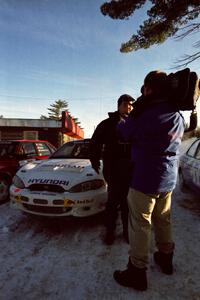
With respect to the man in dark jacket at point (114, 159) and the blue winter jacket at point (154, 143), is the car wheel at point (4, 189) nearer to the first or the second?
the man in dark jacket at point (114, 159)

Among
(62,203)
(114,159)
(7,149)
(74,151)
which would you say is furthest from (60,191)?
(7,149)

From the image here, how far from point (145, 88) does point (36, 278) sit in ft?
7.25

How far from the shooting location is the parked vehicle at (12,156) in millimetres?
5330

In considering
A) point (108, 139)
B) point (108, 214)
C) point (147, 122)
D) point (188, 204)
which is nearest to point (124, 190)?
point (108, 214)

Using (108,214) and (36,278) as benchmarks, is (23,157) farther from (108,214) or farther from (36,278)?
(36,278)

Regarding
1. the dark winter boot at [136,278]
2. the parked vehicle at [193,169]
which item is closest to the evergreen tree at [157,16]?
the parked vehicle at [193,169]

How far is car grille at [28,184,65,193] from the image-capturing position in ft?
11.8

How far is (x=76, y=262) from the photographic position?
2.78 m

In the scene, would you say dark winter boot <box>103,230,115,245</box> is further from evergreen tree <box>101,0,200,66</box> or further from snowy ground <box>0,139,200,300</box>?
evergreen tree <box>101,0,200,66</box>

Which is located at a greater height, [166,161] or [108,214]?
[166,161]

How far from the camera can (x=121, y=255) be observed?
9.59 feet

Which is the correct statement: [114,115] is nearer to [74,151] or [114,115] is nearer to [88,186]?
[88,186]

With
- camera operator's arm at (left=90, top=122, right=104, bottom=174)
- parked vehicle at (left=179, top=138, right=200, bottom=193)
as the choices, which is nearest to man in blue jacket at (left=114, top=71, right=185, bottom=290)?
camera operator's arm at (left=90, top=122, right=104, bottom=174)

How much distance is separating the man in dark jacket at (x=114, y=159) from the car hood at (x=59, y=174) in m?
0.52
